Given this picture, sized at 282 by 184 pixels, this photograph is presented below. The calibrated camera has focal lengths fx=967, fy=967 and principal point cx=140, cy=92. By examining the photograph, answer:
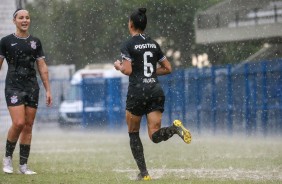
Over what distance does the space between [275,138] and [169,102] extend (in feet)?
20.0

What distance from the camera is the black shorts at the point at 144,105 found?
1120 centimetres

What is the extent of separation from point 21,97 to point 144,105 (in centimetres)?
192

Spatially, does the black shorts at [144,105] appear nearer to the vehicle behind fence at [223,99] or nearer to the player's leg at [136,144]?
the player's leg at [136,144]

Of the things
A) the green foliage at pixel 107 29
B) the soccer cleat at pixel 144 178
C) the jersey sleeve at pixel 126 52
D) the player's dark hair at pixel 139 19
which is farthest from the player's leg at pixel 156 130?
the green foliage at pixel 107 29

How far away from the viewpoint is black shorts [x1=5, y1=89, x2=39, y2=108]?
1234 centimetres

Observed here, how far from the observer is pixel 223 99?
27.7 meters

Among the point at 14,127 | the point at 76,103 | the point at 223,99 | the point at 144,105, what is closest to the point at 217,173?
the point at 144,105

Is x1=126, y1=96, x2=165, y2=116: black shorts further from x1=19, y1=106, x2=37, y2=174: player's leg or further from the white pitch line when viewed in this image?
x1=19, y1=106, x2=37, y2=174: player's leg

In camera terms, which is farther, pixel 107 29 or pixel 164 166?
pixel 107 29

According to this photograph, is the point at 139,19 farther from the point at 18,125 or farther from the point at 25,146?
the point at 25,146

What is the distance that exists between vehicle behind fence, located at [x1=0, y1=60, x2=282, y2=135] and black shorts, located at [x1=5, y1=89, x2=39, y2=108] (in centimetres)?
1367

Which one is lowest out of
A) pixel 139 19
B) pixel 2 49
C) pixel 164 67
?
pixel 164 67

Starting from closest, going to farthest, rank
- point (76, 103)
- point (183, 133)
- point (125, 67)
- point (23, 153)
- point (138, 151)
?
point (183, 133)
point (125, 67)
point (138, 151)
point (23, 153)
point (76, 103)

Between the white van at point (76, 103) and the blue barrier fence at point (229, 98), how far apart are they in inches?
115
